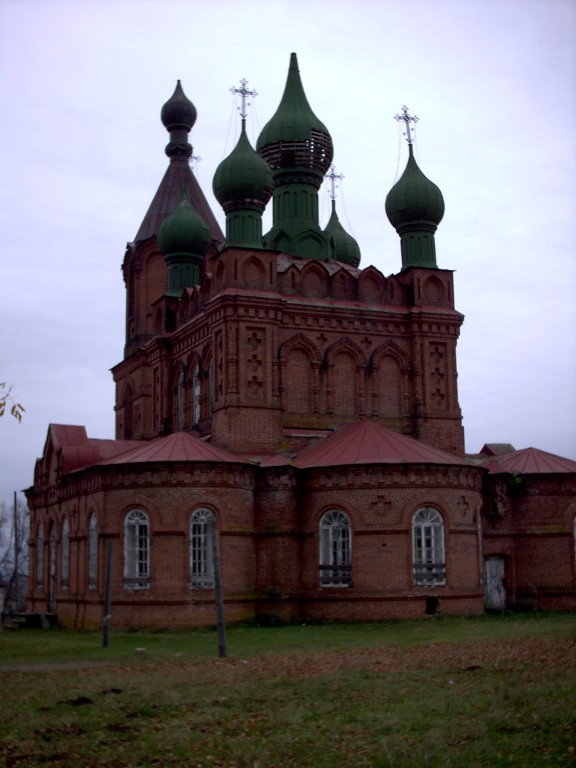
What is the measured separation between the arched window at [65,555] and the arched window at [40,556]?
266cm

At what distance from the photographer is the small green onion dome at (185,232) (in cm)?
3625

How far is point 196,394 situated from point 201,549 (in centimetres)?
711

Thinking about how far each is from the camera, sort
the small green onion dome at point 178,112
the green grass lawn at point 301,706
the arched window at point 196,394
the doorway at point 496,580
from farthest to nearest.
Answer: the small green onion dome at point 178,112, the arched window at point 196,394, the doorway at point 496,580, the green grass lawn at point 301,706

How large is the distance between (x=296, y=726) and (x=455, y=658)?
5075 mm

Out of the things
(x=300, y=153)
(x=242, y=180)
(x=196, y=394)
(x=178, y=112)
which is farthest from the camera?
(x=178, y=112)

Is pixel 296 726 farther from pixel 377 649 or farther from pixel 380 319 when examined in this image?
pixel 380 319

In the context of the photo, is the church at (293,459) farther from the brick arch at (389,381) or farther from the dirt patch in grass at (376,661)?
the dirt patch in grass at (376,661)

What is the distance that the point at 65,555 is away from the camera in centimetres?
3219

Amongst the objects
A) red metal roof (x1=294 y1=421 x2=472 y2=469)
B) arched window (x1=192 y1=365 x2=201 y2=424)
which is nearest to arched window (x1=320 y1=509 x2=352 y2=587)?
red metal roof (x1=294 y1=421 x2=472 y2=469)

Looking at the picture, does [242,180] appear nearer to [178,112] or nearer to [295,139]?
[295,139]

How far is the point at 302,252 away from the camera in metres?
35.1

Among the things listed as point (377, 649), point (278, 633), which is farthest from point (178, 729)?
point (278, 633)

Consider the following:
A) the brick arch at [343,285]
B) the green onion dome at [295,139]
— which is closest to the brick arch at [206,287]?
the brick arch at [343,285]

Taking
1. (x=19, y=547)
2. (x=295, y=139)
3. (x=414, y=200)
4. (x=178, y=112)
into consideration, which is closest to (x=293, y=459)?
(x=414, y=200)
